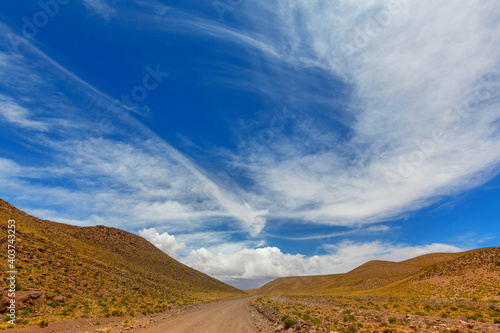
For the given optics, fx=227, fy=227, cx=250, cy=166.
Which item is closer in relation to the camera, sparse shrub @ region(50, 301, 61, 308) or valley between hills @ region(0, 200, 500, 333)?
valley between hills @ region(0, 200, 500, 333)

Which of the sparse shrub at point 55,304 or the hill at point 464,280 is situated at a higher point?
the hill at point 464,280

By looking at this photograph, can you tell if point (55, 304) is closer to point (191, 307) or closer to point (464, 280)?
point (191, 307)

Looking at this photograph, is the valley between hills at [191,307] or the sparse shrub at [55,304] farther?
the sparse shrub at [55,304]

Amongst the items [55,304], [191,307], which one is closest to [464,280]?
[191,307]

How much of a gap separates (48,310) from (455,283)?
254 ft

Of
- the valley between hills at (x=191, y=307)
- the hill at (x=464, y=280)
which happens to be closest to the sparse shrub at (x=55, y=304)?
the valley between hills at (x=191, y=307)

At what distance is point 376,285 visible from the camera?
342ft

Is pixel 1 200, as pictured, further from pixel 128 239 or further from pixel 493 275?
pixel 493 275

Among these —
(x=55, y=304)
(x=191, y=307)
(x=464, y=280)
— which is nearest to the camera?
(x=55, y=304)

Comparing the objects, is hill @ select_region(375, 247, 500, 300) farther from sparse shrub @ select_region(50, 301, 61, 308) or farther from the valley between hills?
sparse shrub @ select_region(50, 301, 61, 308)

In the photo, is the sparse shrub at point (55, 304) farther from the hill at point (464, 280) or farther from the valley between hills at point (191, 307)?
the hill at point (464, 280)


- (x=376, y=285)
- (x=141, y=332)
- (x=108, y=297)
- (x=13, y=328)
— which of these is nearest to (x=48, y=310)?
(x=13, y=328)

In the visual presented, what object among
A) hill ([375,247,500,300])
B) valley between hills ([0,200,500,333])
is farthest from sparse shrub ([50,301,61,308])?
hill ([375,247,500,300])

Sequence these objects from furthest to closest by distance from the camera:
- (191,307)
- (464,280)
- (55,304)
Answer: (464,280)
(191,307)
(55,304)
